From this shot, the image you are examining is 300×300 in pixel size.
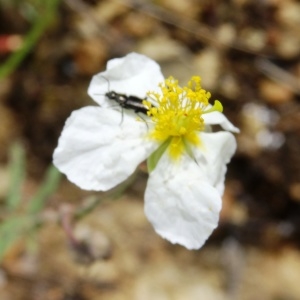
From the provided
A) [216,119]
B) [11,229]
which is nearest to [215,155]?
[216,119]

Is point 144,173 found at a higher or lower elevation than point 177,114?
lower

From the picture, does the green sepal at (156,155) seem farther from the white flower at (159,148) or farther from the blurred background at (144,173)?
the blurred background at (144,173)

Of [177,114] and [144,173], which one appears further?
[144,173]

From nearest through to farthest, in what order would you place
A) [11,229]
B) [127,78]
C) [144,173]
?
[127,78]
[11,229]
[144,173]

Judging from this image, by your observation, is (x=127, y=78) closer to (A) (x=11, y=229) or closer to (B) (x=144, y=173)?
(A) (x=11, y=229)

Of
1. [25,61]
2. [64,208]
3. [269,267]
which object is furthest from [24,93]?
[269,267]

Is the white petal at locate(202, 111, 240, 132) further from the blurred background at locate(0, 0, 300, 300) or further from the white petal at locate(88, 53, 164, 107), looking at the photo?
the blurred background at locate(0, 0, 300, 300)

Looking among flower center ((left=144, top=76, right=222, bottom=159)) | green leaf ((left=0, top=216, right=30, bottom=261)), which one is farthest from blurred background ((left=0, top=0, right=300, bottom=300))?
flower center ((left=144, top=76, right=222, bottom=159))

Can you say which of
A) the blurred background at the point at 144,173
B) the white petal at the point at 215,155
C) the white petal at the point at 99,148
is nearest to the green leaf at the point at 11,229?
the blurred background at the point at 144,173
